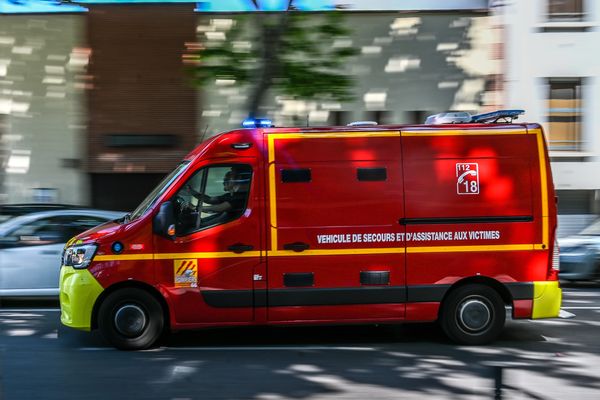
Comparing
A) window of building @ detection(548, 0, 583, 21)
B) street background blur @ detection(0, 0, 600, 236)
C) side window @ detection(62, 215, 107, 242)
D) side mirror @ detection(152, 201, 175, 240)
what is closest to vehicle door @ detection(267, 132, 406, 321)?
side mirror @ detection(152, 201, 175, 240)

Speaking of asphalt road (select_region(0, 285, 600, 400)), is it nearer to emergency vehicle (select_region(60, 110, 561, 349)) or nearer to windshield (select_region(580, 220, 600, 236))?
emergency vehicle (select_region(60, 110, 561, 349))

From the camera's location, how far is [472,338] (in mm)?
7711

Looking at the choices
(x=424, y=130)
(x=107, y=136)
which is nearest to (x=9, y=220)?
(x=424, y=130)

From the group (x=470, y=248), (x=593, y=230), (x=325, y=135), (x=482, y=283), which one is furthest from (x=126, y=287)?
(x=593, y=230)

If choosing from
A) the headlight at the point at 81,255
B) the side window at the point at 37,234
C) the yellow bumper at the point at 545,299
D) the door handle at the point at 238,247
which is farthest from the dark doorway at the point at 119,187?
the yellow bumper at the point at 545,299

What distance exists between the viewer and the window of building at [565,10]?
57.8 ft

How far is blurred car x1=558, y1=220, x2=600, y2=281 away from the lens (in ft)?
40.6

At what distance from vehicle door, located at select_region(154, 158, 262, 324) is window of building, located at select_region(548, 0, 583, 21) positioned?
13.1 m

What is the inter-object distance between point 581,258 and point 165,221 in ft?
27.5

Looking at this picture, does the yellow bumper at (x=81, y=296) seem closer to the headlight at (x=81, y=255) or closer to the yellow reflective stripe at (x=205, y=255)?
the headlight at (x=81, y=255)

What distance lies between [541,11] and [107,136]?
451 inches

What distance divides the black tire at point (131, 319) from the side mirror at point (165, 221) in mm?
687

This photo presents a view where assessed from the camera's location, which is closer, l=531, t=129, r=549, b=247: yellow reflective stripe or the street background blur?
l=531, t=129, r=549, b=247: yellow reflective stripe

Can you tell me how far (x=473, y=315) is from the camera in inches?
304
